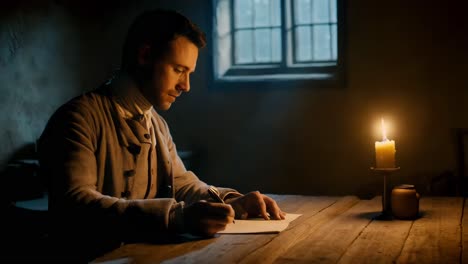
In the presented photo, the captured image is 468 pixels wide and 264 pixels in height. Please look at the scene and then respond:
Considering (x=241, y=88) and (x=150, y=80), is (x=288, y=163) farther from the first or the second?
(x=150, y=80)

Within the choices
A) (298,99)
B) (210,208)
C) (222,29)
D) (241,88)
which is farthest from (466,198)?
(222,29)

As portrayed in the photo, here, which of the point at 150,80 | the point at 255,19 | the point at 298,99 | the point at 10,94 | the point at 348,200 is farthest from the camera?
the point at 255,19

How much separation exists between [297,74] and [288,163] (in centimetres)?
83

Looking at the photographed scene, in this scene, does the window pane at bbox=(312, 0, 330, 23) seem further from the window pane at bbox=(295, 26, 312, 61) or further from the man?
the man

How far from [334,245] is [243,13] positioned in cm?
435

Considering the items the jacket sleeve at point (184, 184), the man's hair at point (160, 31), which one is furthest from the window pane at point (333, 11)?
the man's hair at point (160, 31)

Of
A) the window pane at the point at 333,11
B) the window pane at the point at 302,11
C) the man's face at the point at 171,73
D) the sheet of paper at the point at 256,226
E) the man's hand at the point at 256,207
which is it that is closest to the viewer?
the sheet of paper at the point at 256,226

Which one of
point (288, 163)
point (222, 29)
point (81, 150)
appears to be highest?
point (222, 29)

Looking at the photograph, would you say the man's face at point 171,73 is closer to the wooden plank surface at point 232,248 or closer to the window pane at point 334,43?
the wooden plank surface at point 232,248

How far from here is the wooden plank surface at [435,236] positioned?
1722mm

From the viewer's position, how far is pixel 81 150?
2.16 m

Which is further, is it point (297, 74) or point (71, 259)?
point (297, 74)

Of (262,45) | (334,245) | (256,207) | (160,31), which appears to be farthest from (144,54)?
(262,45)

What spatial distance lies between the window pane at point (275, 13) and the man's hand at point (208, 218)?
410 cm
